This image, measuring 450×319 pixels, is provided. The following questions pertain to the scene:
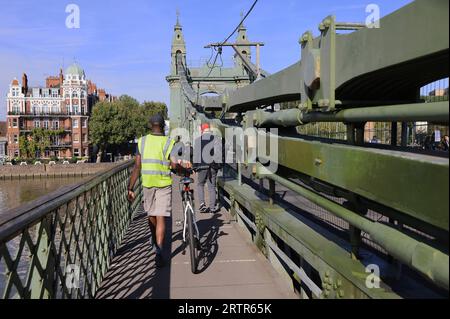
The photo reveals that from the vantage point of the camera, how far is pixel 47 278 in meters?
2.92

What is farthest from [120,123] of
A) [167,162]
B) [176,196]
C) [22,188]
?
[167,162]

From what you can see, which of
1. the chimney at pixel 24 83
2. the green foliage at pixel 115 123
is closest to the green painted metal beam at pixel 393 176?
the green foliage at pixel 115 123

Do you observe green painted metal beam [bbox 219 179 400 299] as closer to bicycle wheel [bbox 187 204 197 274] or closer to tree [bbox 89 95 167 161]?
bicycle wheel [bbox 187 204 197 274]

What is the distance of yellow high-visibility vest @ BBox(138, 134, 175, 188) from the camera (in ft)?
16.6

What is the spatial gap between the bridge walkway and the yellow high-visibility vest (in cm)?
91

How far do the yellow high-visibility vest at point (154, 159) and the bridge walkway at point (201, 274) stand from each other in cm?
91

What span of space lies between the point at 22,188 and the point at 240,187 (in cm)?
6367

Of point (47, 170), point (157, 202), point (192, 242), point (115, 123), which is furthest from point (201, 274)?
point (115, 123)

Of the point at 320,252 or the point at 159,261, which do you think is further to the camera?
the point at 159,261

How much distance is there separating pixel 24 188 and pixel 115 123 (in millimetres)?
19646

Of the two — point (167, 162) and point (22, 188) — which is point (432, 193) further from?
point (22, 188)

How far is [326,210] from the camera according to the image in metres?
3.63

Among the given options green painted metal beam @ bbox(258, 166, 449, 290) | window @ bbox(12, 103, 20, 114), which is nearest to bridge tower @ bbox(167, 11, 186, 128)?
window @ bbox(12, 103, 20, 114)

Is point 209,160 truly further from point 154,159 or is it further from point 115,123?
point 115,123
